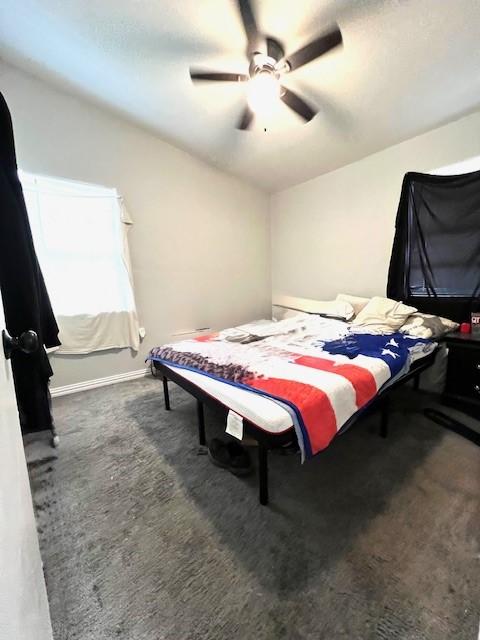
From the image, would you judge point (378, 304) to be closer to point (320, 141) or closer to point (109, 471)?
point (320, 141)

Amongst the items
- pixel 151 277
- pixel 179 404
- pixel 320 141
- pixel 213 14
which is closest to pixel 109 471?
pixel 179 404

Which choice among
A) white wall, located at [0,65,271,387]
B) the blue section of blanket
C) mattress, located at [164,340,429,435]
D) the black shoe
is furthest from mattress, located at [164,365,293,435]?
white wall, located at [0,65,271,387]

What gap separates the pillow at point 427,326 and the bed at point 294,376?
0.38 ft

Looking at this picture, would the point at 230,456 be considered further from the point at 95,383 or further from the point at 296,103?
the point at 296,103

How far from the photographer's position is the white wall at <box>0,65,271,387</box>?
2.54m

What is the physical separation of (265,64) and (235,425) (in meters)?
2.33

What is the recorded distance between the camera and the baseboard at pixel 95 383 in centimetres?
274

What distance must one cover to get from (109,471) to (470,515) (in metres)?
1.93

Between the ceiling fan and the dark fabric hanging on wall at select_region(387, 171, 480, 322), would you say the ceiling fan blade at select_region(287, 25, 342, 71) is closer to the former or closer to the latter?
the ceiling fan

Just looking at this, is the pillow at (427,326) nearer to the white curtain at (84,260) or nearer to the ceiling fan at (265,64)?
the ceiling fan at (265,64)

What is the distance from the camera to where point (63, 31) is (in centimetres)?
198

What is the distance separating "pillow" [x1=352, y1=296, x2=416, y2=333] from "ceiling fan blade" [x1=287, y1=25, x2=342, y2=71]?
2066mm

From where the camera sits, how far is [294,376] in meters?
1.46

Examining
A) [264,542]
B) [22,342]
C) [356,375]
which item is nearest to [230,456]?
[264,542]
